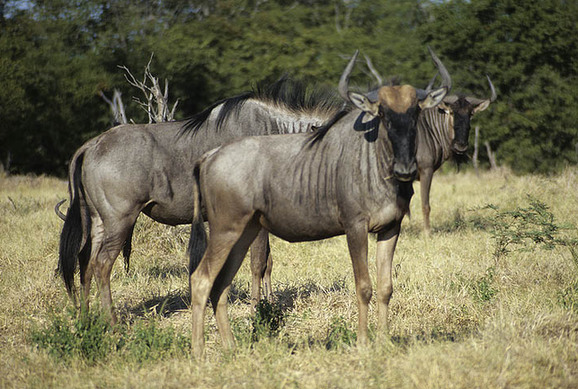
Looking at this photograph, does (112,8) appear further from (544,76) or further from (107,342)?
(107,342)

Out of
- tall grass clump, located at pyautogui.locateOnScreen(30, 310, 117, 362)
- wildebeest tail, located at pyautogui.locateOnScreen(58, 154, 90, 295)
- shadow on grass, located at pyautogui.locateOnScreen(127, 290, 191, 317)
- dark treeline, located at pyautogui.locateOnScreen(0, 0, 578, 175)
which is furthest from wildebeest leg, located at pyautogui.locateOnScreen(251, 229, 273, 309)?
dark treeline, located at pyautogui.locateOnScreen(0, 0, 578, 175)

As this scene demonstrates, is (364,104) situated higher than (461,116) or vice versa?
(364,104)

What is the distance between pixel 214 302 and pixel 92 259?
1.60 meters

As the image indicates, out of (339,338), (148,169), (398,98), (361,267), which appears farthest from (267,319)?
(398,98)

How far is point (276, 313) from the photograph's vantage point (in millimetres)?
5547

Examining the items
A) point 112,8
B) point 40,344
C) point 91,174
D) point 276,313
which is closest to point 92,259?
point 91,174

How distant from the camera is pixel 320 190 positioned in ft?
15.8

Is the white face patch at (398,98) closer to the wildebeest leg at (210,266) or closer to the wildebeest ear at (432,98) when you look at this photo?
the wildebeest ear at (432,98)

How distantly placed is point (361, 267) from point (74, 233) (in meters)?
3.08

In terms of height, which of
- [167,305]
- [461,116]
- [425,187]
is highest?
[461,116]

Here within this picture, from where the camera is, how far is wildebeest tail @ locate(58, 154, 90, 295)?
6.17 m

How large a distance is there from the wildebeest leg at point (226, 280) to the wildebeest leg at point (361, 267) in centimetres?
87

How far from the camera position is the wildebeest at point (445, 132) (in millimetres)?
9570

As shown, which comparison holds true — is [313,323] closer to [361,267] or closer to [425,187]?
[361,267]
